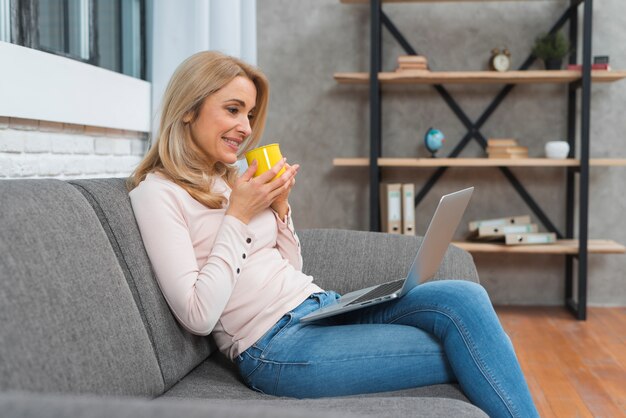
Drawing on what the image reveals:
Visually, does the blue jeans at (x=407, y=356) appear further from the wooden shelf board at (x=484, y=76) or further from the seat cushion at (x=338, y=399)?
the wooden shelf board at (x=484, y=76)

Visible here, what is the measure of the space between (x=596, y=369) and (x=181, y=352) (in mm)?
1887

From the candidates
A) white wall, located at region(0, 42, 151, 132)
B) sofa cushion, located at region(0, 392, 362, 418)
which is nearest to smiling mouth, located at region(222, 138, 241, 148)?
white wall, located at region(0, 42, 151, 132)

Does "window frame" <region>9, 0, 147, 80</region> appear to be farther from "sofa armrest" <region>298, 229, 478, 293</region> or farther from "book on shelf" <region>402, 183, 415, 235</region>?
"book on shelf" <region>402, 183, 415, 235</region>

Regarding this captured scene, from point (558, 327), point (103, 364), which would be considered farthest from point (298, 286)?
point (558, 327)

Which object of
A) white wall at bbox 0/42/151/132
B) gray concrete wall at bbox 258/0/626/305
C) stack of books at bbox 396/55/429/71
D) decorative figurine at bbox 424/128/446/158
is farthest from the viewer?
gray concrete wall at bbox 258/0/626/305

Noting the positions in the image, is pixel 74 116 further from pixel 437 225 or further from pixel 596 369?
pixel 596 369

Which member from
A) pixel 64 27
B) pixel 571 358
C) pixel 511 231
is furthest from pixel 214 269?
pixel 511 231

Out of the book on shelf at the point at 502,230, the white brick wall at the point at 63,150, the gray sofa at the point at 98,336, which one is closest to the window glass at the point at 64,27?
the white brick wall at the point at 63,150

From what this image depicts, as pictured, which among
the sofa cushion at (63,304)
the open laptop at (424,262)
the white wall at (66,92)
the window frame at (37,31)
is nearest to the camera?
the sofa cushion at (63,304)

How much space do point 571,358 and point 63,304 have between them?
2.38 meters

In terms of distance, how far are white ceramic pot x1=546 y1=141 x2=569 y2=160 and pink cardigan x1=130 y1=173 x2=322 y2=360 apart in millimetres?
2335

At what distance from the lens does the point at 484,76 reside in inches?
145

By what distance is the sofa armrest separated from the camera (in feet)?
6.84

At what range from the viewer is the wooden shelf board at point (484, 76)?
12.0 feet
